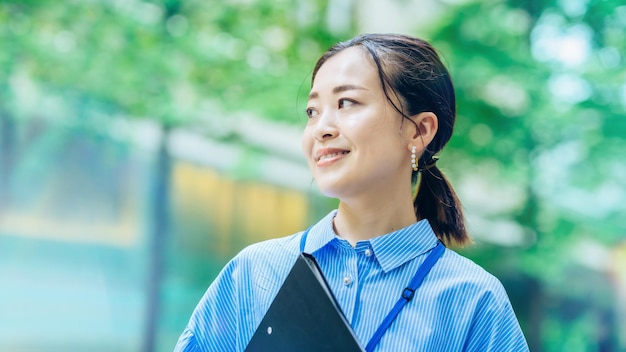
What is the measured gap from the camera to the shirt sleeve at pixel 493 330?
712 mm

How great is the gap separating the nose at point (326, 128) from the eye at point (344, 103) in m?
0.02

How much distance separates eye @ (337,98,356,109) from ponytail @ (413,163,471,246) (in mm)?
174

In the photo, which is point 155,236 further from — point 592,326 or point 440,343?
point 440,343

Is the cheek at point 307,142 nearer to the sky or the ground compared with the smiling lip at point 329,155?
nearer to the sky

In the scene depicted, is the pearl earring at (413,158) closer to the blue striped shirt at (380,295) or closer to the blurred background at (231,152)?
the blue striped shirt at (380,295)

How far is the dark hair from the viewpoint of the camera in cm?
80

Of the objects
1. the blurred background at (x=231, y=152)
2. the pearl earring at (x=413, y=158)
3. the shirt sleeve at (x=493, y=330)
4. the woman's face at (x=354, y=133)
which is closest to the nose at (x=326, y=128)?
the woman's face at (x=354, y=133)

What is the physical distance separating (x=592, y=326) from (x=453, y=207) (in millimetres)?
3915

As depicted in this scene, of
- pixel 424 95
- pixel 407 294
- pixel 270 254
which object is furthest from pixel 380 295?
pixel 424 95

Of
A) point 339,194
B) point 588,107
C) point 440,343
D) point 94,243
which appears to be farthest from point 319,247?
point 94,243

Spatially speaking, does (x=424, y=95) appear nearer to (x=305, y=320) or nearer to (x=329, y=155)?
(x=329, y=155)

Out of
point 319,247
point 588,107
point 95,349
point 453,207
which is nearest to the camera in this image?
point 319,247

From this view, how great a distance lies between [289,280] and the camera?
26.7 inches

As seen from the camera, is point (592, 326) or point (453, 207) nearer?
point (453, 207)
